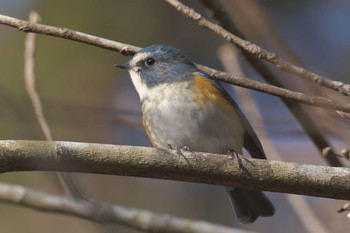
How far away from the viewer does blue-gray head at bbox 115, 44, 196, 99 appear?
4406 mm

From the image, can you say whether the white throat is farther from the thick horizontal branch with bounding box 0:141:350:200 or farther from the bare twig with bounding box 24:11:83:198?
the thick horizontal branch with bounding box 0:141:350:200

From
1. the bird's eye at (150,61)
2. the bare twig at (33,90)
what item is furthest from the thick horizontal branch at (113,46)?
the bird's eye at (150,61)

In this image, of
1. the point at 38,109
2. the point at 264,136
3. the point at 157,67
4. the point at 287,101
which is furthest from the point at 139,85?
the point at 287,101

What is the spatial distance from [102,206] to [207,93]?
1.27 meters

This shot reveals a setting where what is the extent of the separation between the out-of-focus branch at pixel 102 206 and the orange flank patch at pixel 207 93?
870 mm

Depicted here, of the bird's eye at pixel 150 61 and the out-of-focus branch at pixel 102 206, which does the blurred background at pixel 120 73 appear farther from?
the out-of-focus branch at pixel 102 206

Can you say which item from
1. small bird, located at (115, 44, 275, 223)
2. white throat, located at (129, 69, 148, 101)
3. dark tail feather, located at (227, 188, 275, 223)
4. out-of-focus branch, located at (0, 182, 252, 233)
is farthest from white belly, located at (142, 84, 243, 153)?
out-of-focus branch, located at (0, 182, 252, 233)

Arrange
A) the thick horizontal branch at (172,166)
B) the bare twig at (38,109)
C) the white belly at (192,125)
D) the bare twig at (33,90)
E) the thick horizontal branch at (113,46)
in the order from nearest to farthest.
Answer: the thick horizontal branch at (172,166) → the thick horizontal branch at (113,46) → the bare twig at (38,109) → the bare twig at (33,90) → the white belly at (192,125)

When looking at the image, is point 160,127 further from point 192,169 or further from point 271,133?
point 192,169

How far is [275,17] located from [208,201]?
7.85ft

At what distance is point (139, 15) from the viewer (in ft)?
26.7

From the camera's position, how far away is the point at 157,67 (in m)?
4.59

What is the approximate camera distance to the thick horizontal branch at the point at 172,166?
2.78 metres

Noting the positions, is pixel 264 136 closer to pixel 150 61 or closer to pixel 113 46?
pixel 113 46
